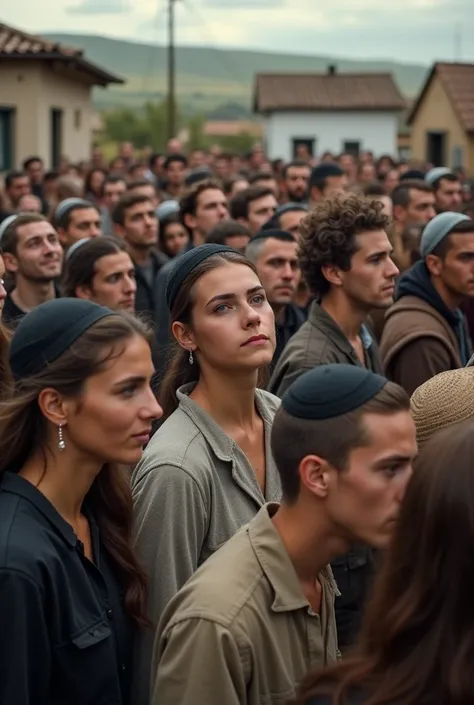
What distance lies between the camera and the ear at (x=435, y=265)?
248 inches

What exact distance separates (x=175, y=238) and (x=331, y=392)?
8.25 metres

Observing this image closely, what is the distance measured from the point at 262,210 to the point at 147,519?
23.4 feet

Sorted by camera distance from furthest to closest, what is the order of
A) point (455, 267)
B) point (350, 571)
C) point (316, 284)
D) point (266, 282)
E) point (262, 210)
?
1. point (262, 210)
2. point (266, 282)
3. point (455, 267)
4. point (316, 284)
5. point (350, 571)

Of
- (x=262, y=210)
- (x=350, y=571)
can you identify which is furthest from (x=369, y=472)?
(x=262, y=210)

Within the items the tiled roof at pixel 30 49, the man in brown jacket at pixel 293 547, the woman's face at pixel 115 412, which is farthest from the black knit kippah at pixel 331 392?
the tiled roof at pixel 30 49

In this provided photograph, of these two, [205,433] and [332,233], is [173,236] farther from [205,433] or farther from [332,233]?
[205,433]

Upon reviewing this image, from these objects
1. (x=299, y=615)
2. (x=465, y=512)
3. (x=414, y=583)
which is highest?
(x=465, y=512)

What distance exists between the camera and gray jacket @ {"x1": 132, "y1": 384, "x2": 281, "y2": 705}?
354 centimetres

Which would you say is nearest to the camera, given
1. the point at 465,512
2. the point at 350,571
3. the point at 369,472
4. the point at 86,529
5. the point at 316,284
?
the point at 465,512

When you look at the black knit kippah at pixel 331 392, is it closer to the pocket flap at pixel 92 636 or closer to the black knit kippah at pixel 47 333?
the black knit kippah at pixel 47 333

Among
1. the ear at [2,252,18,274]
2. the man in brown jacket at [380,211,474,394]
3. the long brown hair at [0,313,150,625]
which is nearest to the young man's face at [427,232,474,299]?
the man in brown jacket at [380,211,474,394]

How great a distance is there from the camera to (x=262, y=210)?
10.5 meters

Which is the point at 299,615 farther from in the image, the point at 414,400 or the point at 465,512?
the point at 414,400

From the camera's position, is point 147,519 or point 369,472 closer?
point 369,472
